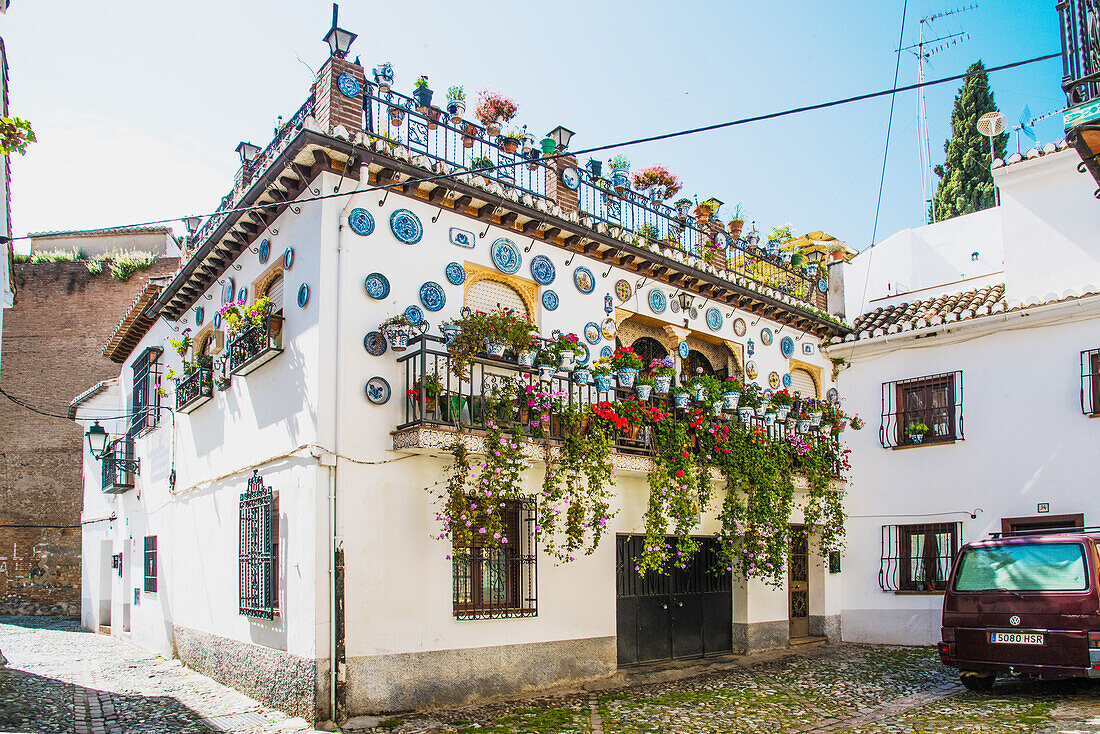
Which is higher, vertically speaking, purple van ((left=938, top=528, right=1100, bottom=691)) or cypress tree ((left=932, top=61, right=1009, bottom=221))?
cypress tree ((left=932, top=61, right=1009, bottom=221))

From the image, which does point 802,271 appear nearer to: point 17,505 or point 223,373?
point 223,373

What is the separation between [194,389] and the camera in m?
12.3

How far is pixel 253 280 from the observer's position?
11.0 metres

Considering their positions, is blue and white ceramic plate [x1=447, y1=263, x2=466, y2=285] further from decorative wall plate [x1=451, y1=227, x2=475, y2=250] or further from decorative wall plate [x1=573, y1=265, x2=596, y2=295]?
decorative wall plate [x1=573, y1=265, x2=596, y2=295]

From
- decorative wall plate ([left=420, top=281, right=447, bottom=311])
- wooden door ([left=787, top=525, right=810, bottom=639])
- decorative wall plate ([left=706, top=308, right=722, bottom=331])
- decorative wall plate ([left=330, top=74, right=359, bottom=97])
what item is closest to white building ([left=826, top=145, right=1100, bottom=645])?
wooden door ([left=787, top=525, right=810, bottom=639])

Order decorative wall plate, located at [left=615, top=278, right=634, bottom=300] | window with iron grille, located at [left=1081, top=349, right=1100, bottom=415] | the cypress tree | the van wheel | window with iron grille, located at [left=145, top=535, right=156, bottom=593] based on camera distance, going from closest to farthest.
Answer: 1. the van wheel
2. decorative wall plate, located at [left=615, top=278, right=634, bottom=300]
3. window with iron grille, located at [left=1081, top=349, right=1100, bottom=415]
4. window with iron grille, located at [left=145, top=535, right=156, bottom=593]
5. the cypress tree

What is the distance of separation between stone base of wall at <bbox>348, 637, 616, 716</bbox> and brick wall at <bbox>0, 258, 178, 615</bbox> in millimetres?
16940

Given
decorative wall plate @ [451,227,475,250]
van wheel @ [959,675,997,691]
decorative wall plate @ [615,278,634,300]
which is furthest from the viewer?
decorative wall plate @ [615,278,634,300]

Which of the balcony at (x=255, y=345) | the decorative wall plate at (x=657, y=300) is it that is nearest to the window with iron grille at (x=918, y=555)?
the decorative wall plate at (x=657, y=300)

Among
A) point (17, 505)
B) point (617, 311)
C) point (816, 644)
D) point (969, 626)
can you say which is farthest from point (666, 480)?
point (17, 505)

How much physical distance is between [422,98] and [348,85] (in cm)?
103

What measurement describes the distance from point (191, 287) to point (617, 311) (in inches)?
258

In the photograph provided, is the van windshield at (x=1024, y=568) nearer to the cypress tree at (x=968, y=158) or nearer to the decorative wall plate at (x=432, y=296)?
the decorative wall plate at (x=432, y=296)

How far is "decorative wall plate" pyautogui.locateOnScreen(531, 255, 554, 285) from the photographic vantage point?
433 inches
